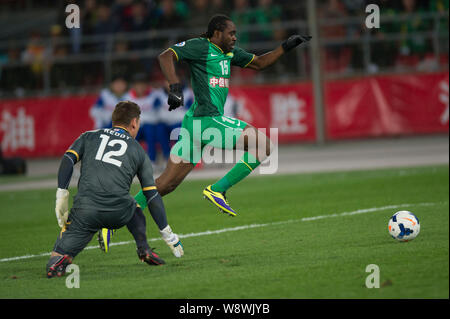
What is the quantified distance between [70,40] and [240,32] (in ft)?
16.0

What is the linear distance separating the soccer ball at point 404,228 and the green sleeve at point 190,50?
2654 millimetres

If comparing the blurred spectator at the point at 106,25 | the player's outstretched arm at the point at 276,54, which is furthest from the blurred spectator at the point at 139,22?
the player's outstretched arm at the point at 276,54

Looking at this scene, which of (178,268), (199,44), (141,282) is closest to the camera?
(141,282)

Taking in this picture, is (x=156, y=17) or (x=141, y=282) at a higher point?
(x=156, y=17)

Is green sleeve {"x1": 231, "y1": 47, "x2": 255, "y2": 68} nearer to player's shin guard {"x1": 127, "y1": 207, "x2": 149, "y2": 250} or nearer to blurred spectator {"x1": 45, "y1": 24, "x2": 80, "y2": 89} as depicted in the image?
player's shin guard {"x1": 127, "y1": 207, "x2": 149, "y2": 250}

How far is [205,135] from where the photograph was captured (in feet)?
26.3

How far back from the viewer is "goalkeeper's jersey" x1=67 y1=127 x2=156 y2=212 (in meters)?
6.65

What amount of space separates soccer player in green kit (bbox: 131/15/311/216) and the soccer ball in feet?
5.07

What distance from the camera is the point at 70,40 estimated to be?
21844mm

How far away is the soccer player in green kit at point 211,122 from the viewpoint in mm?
8047

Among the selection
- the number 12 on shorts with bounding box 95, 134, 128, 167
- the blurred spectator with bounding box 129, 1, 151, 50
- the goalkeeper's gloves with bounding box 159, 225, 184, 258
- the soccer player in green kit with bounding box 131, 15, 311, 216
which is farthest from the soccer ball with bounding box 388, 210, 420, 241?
the blurred spectator with bounding box 129, 1, 151, 50
